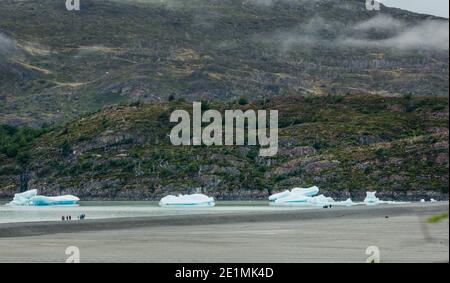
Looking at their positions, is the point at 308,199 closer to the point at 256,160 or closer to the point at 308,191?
the point at 308,191

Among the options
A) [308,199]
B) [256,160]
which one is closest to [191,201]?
[308,199]

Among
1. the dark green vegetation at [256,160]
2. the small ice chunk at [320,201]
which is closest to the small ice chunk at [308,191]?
the small ice chunk at [320,201]

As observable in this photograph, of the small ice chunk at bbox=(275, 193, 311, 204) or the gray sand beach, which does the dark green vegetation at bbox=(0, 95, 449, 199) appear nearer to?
the small ice chunk at bbox=(275, 193, 311, 204)

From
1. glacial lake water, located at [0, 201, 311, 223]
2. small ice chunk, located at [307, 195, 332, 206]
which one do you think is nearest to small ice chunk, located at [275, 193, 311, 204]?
small ice chunk, located at [307, 195, 332, 206]

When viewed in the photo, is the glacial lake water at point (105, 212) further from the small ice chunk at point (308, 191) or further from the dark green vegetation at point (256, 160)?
the dark green vegetation at point (256, 160)

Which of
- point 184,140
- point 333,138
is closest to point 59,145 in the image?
point 184,140

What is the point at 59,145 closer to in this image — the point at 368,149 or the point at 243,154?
the point at 243,154
